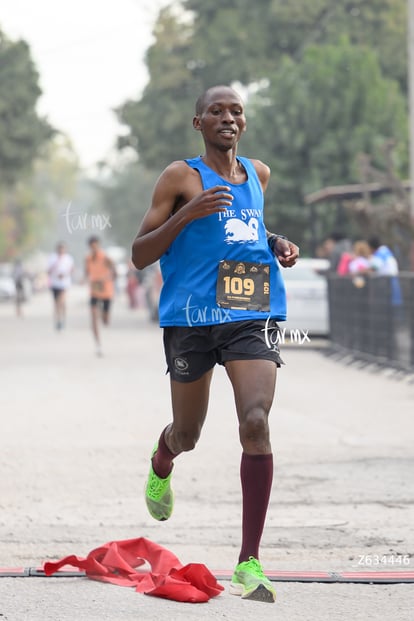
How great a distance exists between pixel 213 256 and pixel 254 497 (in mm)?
909

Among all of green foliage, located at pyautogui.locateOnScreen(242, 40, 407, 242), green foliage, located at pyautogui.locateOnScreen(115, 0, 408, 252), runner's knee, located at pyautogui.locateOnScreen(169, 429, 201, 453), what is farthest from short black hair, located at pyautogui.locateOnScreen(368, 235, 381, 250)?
green foliage, located at pyautogui.locateOnScreen(115, 0, 408, 252)

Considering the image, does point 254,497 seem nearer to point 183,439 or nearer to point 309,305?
point 183,439

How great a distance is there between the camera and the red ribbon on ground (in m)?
5.16

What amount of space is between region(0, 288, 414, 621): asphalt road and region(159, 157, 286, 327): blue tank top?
1.02m

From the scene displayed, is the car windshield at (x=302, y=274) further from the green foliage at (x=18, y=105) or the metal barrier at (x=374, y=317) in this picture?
the green foliage at (x=18, y=105)

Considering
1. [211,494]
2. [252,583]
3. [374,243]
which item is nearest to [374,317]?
[374,243]

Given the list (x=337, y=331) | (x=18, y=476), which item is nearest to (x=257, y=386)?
(x=18, y=476)

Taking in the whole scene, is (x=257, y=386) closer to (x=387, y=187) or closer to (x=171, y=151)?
(x=387, y=187)

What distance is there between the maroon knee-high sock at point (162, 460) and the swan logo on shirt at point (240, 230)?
3.14 ft

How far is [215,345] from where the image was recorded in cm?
541

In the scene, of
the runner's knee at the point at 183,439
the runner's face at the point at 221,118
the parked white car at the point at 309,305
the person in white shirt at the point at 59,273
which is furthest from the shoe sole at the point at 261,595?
the person in white shirt at the point at 59,273

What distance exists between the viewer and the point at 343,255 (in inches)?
834

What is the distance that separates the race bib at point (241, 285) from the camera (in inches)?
210

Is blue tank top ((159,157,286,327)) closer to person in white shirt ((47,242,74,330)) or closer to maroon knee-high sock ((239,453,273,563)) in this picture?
maroon knee-high sock ((239,453,273,563))
